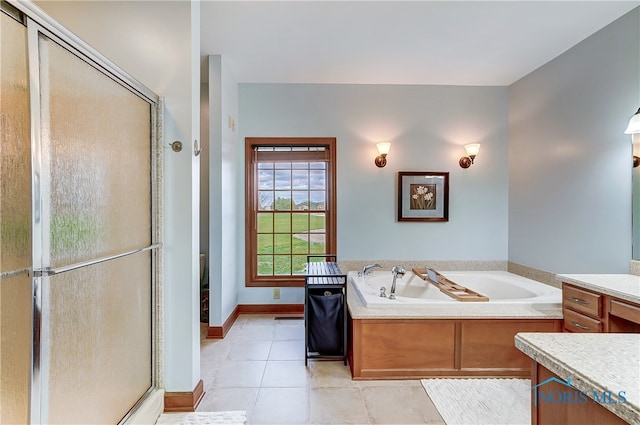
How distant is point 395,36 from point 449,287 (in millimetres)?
2359

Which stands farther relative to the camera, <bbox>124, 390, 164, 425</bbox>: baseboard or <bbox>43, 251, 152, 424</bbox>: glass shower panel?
<bbox>124, 390, 164, 425</bbox>: baseboard

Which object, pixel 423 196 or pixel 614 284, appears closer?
pixel 614 284

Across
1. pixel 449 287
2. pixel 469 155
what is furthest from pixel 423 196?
pixel 449 287

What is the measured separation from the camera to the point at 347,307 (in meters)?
2.49

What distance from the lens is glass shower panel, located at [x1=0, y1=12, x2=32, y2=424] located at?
0.93 metres

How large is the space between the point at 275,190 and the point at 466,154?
243 cm

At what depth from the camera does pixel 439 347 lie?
2.26 meters

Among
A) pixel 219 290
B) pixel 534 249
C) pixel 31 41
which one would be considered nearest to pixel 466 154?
pixel 534 249

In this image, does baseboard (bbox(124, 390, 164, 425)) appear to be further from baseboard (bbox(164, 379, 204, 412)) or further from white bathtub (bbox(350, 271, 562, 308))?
white bathtub (bbox(350, 271, 562, 308))

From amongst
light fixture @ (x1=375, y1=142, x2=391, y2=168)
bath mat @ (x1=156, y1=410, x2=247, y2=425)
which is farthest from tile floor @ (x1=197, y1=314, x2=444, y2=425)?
light fixture @ (x1=375, y1=142, x2=391, y2=168)

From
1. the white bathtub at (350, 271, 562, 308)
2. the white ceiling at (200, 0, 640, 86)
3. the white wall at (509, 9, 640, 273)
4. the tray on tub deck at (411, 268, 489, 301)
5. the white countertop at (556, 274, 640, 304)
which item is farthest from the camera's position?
the white bathtub at (350, 271, 562, 308)

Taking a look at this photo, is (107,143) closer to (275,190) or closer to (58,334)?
(58,334)

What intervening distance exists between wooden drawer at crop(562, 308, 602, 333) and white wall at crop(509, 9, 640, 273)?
0.68 m

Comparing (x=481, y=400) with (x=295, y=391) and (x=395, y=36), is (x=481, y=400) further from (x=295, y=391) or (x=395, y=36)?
(x=395, y=36)
